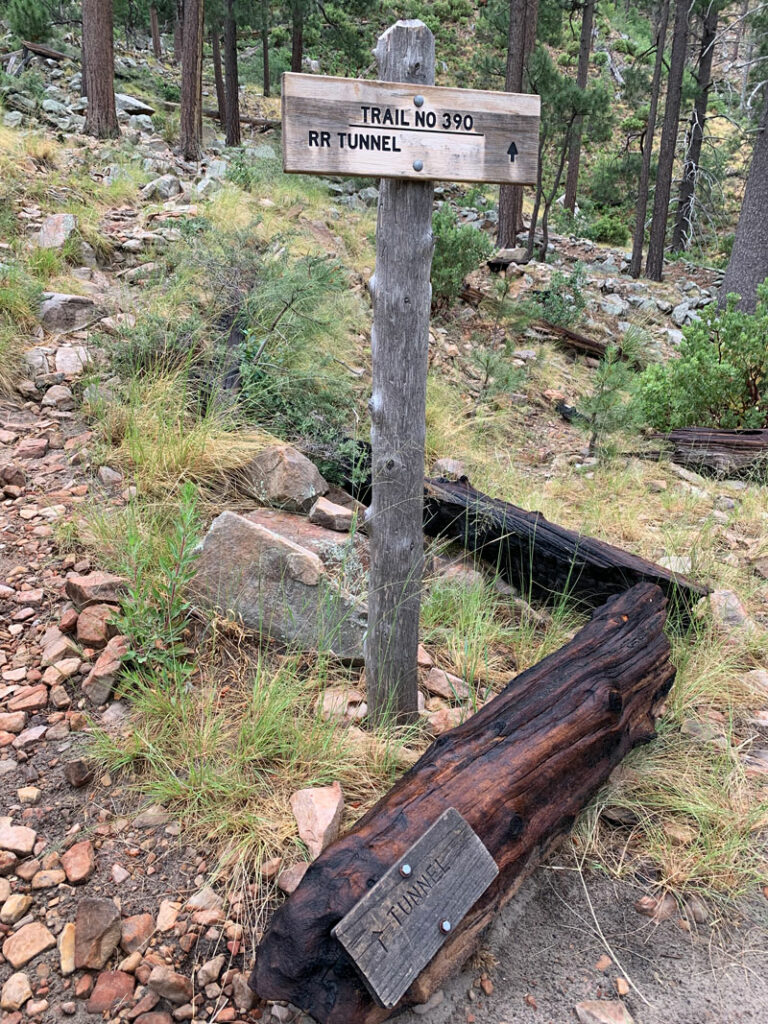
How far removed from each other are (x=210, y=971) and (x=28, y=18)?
18482 mm

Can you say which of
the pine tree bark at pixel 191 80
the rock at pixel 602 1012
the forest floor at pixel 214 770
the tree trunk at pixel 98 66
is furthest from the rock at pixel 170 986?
the pine tree bark at pixel 191 80

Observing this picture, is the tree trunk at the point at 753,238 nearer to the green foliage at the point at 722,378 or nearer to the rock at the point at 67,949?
the green foliage at the point at 722,378

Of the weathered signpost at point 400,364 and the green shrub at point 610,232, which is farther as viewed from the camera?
the green shrub at point 610,232

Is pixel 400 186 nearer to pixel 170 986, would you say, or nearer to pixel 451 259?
pixel 170 986

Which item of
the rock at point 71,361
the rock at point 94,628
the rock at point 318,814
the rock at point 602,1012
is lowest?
the rock at point 602,1012

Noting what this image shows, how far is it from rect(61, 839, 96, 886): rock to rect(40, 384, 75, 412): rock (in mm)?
2753

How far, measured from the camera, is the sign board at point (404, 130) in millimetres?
1675

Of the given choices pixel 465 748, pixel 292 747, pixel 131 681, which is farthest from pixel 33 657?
pixel 465 748

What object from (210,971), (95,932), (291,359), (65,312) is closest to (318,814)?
(210,971)

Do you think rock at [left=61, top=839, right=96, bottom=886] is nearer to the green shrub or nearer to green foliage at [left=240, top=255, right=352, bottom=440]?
green foliage at [left=240, top=255, right=352, bottom=440]

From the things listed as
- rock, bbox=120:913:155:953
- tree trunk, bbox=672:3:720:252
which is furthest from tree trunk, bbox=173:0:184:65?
rock, bbox=120:913:155:953

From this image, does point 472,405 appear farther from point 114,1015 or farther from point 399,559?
point 114,1015

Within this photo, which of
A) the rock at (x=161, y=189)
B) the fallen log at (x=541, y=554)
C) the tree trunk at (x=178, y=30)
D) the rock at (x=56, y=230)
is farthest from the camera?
the tree trunk at (x=178, y=30)

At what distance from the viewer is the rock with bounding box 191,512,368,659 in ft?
8.63
